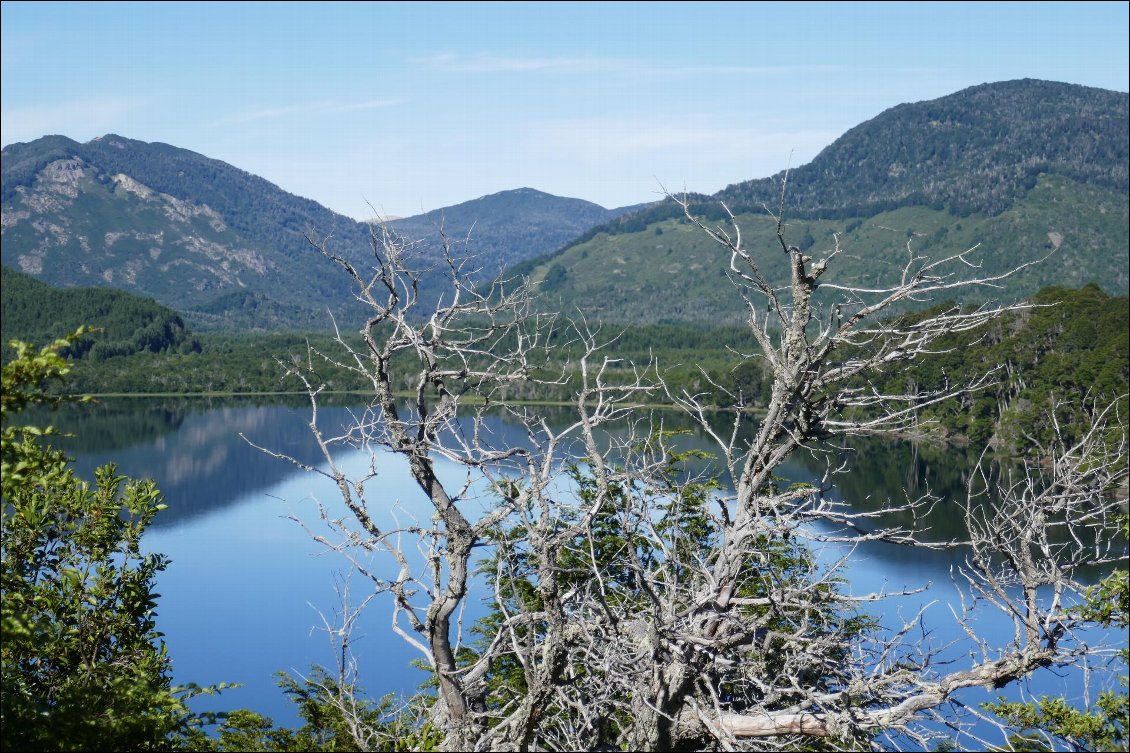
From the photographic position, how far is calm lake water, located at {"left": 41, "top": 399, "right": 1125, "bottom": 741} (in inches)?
1109

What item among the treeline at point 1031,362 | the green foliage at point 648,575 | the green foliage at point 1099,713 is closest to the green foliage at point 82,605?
the green foliage at point 648,575

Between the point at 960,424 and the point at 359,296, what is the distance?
70.1 meters

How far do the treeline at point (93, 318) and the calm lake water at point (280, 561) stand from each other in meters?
87.2

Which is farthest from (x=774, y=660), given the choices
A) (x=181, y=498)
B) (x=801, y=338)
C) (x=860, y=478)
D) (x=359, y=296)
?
(x=181, y=498)

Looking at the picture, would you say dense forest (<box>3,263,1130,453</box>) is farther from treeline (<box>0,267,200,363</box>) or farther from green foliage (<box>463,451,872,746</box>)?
green foliage (<box>463,451,872,746</box>)

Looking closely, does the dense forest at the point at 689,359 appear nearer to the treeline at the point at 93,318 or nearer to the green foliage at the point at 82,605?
the treeline at the point at 93,318

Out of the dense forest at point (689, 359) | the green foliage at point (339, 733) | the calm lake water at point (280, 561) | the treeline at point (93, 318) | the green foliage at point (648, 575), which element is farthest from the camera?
the treeline at point (93, 318)

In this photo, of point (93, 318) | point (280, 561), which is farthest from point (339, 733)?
point (93, 318)

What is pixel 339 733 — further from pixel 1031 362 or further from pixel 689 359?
pixel 689 359

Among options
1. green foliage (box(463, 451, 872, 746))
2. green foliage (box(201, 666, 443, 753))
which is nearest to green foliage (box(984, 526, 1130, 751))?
green foliage (box(463, 451, 872, 746))

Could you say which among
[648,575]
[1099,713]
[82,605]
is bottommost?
[1099,713]

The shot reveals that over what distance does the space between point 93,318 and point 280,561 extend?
497 feet

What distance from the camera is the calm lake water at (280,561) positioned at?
28156 millimetres

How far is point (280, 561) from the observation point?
40219mm
